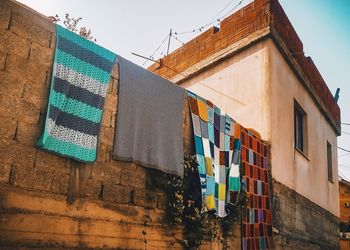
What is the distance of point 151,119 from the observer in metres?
4.58

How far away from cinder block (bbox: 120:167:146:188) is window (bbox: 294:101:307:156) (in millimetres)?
6154

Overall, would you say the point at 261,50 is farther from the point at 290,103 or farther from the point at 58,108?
the point at 58,108

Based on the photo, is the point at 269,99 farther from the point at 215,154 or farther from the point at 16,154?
the point at 16,154

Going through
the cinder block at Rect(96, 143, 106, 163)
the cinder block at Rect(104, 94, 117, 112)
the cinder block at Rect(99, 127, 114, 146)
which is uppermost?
the cinder block at Rect(104, 94, 117, 112)

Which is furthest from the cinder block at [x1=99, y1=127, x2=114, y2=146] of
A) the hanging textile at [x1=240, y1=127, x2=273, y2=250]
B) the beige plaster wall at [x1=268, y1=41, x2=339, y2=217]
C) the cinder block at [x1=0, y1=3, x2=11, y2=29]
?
the beige plaster wall at [x1=268, y1=41, x2=339, y2=217]

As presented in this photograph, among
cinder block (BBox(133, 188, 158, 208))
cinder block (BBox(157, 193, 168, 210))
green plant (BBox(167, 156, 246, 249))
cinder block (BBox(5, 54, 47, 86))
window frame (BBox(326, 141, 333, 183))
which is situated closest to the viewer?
cinder block (BBox(5, 54, 47, 86))

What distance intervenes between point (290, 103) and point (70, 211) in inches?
265

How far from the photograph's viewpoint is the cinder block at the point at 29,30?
3.38 meters

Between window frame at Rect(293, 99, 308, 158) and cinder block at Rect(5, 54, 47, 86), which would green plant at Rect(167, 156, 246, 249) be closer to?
cinder block at Rect(5, 54, 47, 86)

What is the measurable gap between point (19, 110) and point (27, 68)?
45cm

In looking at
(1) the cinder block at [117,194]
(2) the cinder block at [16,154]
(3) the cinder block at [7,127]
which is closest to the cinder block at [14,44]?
(3) the cinder block at [7,127]

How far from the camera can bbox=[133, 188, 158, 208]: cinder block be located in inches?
172

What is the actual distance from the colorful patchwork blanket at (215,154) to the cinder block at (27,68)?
2534mm

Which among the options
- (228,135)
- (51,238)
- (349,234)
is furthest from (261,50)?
(349,234)
